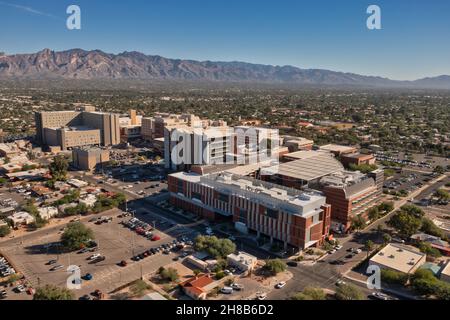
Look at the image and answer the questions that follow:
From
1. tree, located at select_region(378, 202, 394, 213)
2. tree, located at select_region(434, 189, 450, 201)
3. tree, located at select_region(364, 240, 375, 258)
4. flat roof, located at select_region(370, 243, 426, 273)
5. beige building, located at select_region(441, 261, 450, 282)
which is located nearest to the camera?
beige building, located at select_region(441, 261, 450, 282)

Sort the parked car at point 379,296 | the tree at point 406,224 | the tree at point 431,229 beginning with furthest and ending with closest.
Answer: the tree at point 431,229 < the tree at point 406,224 < the parked car at point 379,296

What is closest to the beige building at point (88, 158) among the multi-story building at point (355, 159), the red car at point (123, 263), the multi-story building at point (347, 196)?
the red car at point (123, 263)

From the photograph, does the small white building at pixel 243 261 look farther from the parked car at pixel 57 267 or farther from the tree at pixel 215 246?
the parked car at pixel 57 267

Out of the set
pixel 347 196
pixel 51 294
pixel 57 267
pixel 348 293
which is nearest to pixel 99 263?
pixel 57 267

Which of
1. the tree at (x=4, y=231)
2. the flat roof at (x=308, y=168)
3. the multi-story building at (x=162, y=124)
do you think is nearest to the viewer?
the tree at (x=4, y=231)

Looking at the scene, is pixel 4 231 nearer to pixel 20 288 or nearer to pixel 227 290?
pixel 20 288

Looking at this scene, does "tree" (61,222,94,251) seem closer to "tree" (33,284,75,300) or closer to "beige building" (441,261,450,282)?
"tree" (33,284,75,300)

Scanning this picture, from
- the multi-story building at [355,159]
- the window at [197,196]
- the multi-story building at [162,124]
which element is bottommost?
the window at [197,196]

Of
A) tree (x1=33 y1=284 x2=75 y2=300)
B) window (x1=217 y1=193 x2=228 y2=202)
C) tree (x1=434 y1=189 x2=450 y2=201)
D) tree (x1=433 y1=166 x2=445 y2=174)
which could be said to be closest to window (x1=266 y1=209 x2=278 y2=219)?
window (x1=217 y1=193 x2=228 y2=202)
